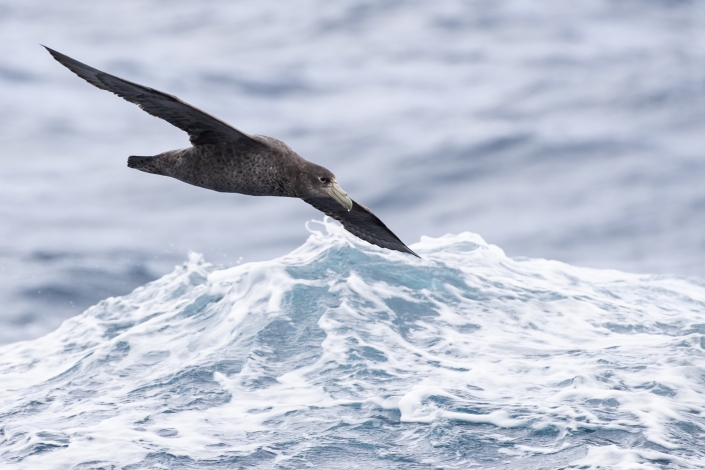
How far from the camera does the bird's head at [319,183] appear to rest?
32.9ft

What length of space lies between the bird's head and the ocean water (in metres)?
4.13

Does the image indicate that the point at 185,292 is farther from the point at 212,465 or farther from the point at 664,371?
the point at 664,371

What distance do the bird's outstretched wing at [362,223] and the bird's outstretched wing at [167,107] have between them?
1.77 meters

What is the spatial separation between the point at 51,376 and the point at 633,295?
12.1m

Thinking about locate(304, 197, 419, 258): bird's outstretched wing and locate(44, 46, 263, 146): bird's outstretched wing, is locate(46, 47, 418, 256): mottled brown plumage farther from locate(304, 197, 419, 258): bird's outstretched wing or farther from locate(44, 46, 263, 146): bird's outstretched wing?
locate(304, 197, 419, 258): bird's outstretched wing

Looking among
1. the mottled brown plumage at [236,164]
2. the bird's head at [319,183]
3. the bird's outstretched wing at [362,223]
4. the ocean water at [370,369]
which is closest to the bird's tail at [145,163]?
the mottled brown plumage at [236,164]

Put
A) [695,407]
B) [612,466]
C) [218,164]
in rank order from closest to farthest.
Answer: [218,164]
[612,466]
[695,407]

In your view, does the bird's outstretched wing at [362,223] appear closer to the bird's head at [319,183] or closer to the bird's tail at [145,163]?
the bird's head at [319,183]

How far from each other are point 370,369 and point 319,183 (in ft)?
19.4

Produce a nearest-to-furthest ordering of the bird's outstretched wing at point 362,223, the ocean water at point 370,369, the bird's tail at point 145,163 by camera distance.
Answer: the bird's tail at point 145,163
the bird's outstretched wing at point 362,223
the ocean water at point 370,369

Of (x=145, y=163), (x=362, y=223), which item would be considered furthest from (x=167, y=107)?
(x=362, y=223)

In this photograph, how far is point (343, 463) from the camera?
12.4 m

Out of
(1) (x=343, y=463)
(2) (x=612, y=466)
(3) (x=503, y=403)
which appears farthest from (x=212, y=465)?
(2) (x=612, y=466)

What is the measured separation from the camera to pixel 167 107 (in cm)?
955
